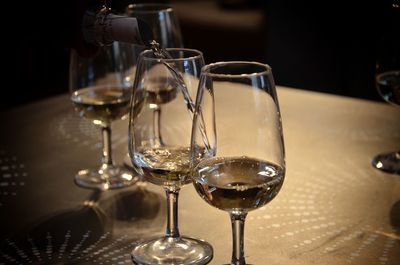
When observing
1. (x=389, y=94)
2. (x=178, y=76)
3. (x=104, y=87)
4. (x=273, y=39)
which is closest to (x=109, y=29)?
(x=178, y=76)

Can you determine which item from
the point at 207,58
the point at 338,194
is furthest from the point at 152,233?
the point at 207,58

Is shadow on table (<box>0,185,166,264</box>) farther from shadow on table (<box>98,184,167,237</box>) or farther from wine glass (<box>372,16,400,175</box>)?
wine glass (<box>372,16,400,175</box>)

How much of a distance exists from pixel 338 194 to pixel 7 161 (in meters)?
0.57

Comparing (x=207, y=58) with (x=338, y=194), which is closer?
(x=338, y=194)

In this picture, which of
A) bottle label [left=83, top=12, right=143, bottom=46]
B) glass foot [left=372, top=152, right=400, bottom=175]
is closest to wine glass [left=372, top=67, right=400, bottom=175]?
glass foot [left=372, top=152, right=400, bottom=175]

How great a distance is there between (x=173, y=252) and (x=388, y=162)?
0.47 meters

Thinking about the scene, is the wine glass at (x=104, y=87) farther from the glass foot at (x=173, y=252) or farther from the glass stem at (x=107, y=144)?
the glass foot at (x=173, y=252)

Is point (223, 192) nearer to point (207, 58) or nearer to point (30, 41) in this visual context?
point (30, 41)

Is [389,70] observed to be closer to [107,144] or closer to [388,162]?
[388,162]

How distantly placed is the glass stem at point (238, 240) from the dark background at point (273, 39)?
16.5 inches

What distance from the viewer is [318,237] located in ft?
3.13

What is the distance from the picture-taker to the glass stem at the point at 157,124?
930 millimetres

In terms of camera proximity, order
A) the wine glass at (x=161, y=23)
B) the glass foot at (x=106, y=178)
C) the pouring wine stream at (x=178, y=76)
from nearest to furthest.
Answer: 1. the pouring wine stream at (x=178, y=76)
2. the glass foot at (x=106, y=178)
3. the wine glass at (x=161, y=23)

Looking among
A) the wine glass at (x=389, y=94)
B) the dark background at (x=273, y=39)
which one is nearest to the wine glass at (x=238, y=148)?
the dark background at (x=273, y=39)
